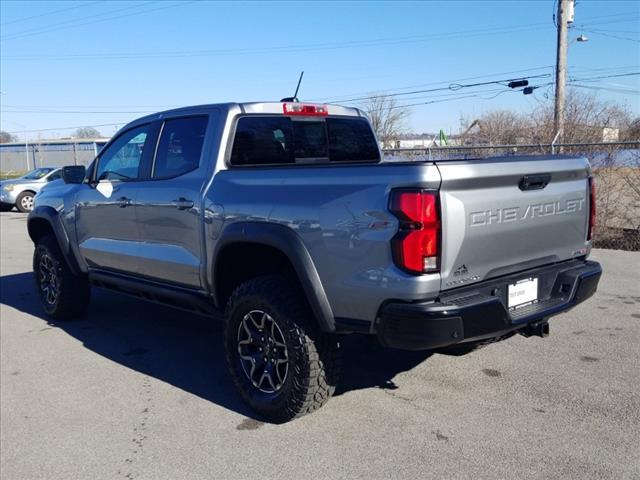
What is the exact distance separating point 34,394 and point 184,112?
8.03ft

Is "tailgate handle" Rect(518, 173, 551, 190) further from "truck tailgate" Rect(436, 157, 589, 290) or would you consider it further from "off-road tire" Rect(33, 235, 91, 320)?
"off-road tire" Rect(33, 235, 91, 320)

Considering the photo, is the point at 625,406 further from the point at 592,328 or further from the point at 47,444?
the point at 47,444

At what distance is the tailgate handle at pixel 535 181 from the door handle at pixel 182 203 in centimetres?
227

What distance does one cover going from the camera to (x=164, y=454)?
347cm

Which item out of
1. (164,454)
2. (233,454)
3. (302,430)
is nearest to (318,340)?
(302,430)

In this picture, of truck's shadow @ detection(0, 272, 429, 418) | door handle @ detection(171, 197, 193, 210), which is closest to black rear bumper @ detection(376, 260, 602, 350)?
truck's shadow @ detection(0, 272, 429, 418)

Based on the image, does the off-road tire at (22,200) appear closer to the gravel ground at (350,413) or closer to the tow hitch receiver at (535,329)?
the gravel ground at (350,413)

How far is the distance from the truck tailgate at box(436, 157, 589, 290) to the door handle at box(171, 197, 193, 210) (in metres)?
1.97

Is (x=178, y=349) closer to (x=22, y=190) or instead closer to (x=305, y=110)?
(x=305, y=110)

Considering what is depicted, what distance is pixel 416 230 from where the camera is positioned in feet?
9.66

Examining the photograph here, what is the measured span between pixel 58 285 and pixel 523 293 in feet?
15.6

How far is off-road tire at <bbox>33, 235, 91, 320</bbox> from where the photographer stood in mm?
6117

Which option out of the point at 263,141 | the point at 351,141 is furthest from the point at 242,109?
the point at 351,141

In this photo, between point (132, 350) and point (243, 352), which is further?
point (132, 350)
